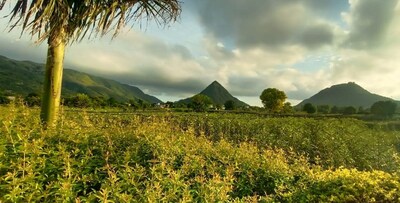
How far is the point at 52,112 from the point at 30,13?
2.20 metres

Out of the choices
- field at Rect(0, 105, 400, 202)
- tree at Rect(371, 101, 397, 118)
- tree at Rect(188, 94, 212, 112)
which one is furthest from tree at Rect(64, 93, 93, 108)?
tree at Rect(371, 101, 397, 118)

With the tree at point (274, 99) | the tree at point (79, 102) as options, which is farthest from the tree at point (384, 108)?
the tree at point (79, 102)

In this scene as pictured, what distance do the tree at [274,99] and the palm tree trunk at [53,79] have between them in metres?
84.6

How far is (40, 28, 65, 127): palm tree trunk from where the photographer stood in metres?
7.90

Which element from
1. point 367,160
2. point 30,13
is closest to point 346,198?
point 30,13

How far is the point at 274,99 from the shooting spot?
93.1 meters

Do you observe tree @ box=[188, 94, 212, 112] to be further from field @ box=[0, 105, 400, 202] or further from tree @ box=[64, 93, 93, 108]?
field @ box=[0, 105, 400, 202]

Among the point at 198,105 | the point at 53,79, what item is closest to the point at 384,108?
the point at 198,105

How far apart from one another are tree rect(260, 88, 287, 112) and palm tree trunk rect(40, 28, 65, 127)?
84553 millimetres

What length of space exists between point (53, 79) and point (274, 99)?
88160 mm

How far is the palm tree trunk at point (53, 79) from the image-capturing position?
311 inches

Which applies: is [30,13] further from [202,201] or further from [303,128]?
[303,128]

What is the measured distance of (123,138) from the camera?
21.4ft

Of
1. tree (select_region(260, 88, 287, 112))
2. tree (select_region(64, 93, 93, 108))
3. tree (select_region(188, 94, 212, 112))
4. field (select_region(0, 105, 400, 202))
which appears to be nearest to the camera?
field (select_region(0, 105, 400, 202))
